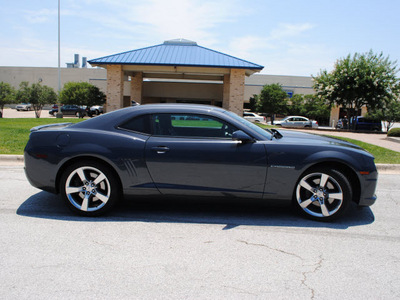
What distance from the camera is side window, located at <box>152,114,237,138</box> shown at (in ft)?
15.1

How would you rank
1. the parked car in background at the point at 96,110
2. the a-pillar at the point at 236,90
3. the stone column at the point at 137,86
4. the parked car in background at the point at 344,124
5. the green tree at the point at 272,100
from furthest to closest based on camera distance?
the parked car in background at the point at 96,110 < the green tree at the point at 272,100 < the parked car in background at the point at 344,124 < the stone column at the point at 137,86 < the a-pillar at the point at 236,90

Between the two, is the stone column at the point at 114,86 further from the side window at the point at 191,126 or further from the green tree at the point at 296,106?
the green tree at the point at 296,106

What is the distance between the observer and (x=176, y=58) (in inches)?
926

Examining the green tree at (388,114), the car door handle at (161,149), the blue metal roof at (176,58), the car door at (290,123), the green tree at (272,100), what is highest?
the blue metal roof at (176,58)

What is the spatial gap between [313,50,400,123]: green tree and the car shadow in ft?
82.4

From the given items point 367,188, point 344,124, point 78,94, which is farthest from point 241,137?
point 78,94

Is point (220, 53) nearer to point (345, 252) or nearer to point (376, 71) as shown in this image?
point (376, 71)

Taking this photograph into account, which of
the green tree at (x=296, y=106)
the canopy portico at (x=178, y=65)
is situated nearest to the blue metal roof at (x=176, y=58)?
the canopy portico at (x=178, y=65)

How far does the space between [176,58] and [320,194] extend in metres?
20.4

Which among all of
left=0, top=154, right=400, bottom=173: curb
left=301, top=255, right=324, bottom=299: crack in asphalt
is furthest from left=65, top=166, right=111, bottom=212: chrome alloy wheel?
left=0, top=154, right=400, bottom=173: curb

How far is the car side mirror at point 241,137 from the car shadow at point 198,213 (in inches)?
30.6

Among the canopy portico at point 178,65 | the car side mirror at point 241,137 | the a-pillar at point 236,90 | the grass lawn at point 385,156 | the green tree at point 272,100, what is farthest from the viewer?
the green tree at point 272,100

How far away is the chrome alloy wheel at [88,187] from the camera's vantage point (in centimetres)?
451

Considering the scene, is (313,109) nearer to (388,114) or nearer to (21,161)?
(388,114)
